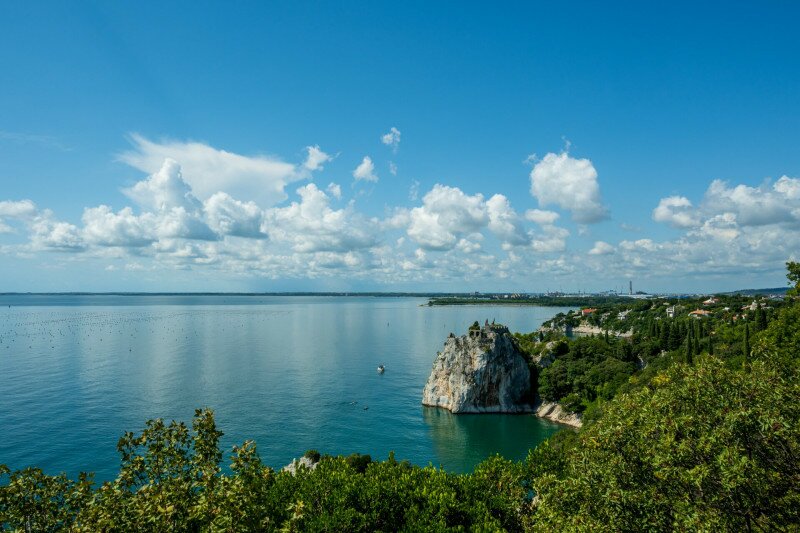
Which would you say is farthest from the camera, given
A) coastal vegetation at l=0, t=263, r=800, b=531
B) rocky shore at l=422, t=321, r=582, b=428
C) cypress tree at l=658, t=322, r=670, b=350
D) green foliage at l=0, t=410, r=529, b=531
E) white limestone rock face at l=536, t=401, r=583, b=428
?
cypress tree at l=658, t=322, r=670, b=350

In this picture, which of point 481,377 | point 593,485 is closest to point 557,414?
point 481,377

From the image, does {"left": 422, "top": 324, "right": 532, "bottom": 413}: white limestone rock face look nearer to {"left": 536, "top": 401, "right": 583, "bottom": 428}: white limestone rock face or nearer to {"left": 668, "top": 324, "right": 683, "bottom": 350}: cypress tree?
{"left": 536, "top": 401, "right": 583, "bottom": 428}: white limestone rock face

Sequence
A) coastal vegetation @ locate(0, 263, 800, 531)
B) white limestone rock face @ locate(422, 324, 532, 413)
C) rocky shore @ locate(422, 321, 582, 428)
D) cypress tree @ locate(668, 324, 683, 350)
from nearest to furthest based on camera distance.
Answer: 1. coastal vegetation @ locate(0, 263, 800, 531)
2. rocky shore @ locate(422, 321, 582, 428)
3. white limestone rock face @ locate(422, 324, 532, 413)
4. cypress tree @ locate(668, 324, 683, 350)

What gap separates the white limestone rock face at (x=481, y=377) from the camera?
82312 mm

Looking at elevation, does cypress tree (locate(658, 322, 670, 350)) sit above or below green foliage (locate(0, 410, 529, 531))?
below

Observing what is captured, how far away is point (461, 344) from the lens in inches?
3354

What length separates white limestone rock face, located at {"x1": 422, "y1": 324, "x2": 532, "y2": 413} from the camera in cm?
8231

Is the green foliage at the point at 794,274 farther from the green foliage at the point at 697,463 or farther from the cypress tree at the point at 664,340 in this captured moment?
the cypress tree at the point at 664,340

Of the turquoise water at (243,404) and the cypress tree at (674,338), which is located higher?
the cypress tree at (674,338)

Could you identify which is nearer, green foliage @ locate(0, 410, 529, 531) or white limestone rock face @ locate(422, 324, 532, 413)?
green foliage @ locate(0, 410, 529, 531)

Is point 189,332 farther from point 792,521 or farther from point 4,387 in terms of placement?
point 792,521

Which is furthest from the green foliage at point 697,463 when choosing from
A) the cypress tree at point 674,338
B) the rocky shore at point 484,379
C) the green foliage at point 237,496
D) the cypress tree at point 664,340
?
the cypress tree at point 674,338

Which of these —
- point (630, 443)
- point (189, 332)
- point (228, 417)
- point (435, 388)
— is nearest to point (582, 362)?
point (435, 388)

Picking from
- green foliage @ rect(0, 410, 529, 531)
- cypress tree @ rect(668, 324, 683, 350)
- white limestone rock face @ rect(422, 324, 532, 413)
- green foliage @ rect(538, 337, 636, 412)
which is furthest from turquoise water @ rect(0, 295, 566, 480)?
cypress tree @ rect(668, 324, 683, 350)
